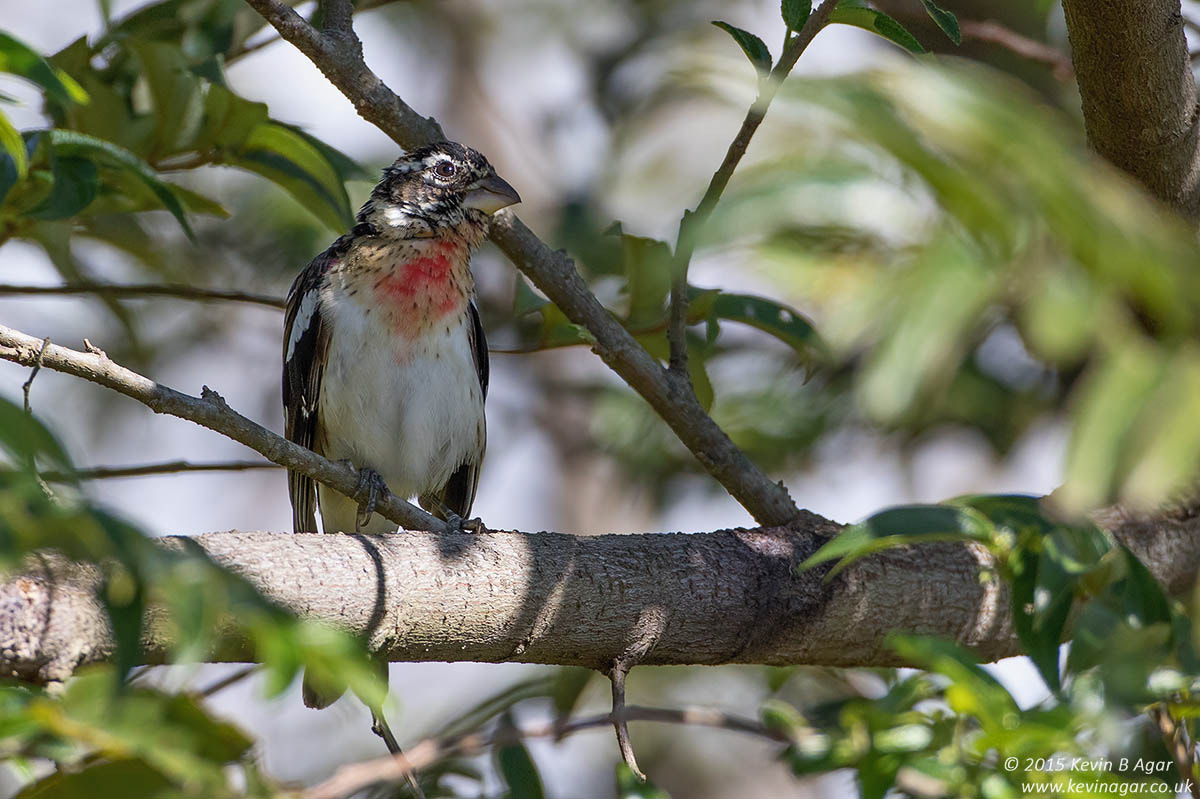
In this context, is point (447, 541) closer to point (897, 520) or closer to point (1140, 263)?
point (897, 520)

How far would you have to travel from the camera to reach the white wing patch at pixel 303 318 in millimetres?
5199

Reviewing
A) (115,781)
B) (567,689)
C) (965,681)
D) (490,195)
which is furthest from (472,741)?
(490,195)

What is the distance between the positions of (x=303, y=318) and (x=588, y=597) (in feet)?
8.67

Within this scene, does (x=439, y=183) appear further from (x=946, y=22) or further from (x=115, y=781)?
(x=115, y=781)

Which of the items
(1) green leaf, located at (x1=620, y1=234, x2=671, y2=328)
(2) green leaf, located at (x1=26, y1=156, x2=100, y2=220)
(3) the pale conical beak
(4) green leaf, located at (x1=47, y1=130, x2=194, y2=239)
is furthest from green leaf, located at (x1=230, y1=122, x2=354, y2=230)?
(1) green leaf, located at (x1=620, y1=234, x2=671, y2=328)

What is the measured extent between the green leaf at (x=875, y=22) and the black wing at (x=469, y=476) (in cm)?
289

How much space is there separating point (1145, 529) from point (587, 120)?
7155mm

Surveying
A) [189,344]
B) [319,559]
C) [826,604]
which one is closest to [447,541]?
[319,559]

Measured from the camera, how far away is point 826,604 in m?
3.34

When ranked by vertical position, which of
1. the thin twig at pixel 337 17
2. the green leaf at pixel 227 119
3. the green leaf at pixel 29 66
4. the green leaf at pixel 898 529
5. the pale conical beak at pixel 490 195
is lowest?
the green leaf at pixel 898 529

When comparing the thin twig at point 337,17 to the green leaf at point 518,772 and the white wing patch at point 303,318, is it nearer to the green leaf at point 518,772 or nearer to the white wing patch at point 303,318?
the white wing patch at point 303,318

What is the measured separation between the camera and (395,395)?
17.0 ft

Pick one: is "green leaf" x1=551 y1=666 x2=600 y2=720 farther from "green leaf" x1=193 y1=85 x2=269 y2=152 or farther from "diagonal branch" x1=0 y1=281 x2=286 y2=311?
"green leaf" x1=193 y1=85 x2=269 y2=152

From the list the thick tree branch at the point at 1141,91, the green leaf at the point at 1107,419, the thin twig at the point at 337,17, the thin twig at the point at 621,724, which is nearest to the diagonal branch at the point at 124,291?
the thin twig at the point at 337,17
